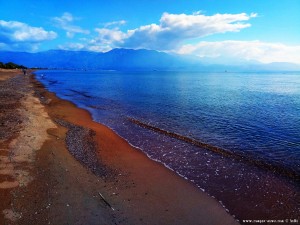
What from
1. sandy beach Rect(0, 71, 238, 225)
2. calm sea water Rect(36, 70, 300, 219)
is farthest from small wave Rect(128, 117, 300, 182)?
sandy beach Rect(0, 71, 238, 225)

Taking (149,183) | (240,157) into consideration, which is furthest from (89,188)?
(240,157)

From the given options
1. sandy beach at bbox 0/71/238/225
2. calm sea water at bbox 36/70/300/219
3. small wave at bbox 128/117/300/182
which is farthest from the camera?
small wave at bbox 128/117/300/182

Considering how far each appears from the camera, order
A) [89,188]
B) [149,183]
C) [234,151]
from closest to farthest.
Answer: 1. [89,188]
2. [149,183]
3. [234,151]

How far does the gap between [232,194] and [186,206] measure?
2747 mm

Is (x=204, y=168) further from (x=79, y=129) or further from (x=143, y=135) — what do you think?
(x=79, y=129)

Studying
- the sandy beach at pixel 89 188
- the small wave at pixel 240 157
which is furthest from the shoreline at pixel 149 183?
the small wave at pixel 240 157

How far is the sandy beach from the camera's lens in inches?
361

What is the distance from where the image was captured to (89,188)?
36.5 feet

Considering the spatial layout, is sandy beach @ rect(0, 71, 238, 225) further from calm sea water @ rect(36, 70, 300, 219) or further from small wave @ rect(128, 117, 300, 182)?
small wave @ rect(128, 117, 300, 182)

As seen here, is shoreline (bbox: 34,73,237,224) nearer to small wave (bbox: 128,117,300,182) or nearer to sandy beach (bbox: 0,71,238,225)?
sandy beach (bbox: 0,71,238,225)

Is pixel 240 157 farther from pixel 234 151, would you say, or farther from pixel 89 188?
pixel 89 188

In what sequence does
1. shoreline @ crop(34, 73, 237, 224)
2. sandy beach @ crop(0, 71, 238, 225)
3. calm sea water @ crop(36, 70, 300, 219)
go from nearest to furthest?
sandy beach @ crop(0, 71, 238, 225)
shoreline @ crop(34, 73, 237, 224)
calm sea water @ crop(36, 70, 300, 219)

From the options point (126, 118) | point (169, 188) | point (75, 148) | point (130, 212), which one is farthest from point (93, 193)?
point (126, 118)

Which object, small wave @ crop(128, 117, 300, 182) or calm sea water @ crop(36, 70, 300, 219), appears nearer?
calm sea water @ crop(36, 70, 300, 219)
